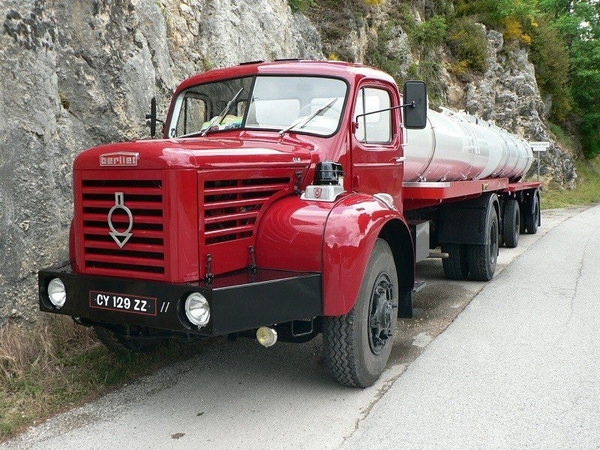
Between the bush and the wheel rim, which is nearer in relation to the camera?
the wheel rim

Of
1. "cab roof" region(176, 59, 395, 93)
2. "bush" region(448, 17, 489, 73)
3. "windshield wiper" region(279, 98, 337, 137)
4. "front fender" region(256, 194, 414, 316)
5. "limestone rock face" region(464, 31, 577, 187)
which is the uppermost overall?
"bush" region(448, 17, 489, 73)

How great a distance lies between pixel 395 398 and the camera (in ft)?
13.8

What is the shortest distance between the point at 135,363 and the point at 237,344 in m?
0.94

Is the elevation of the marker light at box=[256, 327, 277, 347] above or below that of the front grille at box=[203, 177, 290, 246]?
below

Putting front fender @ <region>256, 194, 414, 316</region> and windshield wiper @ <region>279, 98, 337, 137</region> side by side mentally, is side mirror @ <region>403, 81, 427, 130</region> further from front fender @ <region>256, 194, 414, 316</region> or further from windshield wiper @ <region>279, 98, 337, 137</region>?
front fender @ <region>256, 194, 414, 316</region>

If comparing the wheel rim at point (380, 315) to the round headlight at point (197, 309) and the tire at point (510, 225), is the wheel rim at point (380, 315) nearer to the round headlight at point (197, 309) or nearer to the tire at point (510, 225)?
the round headlight at point (197, 309)

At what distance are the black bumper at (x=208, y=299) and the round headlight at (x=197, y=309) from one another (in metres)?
0.03

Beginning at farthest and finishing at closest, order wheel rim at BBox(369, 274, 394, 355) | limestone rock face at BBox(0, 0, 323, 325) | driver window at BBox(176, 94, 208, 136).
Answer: driver window at BBox(176, 94, 208, 136) → limestone rock face at BBox(0, 0, 323, 325) → wheel rim at BBox(369, 274, 394, 355)

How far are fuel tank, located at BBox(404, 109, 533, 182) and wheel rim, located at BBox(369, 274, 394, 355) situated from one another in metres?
2.01

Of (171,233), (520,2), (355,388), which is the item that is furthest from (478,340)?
(520,2)

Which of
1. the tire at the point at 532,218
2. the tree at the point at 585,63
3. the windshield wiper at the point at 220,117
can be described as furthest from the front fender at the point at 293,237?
the tree at the point at 585,63

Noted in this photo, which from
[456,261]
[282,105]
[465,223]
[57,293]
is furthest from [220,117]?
[456,261]

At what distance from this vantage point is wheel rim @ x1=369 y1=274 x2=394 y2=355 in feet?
14.6

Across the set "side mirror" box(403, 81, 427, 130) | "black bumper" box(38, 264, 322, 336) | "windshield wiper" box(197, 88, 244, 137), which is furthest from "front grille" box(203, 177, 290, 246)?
"side mirror" box(403, 81, 427, 130)
